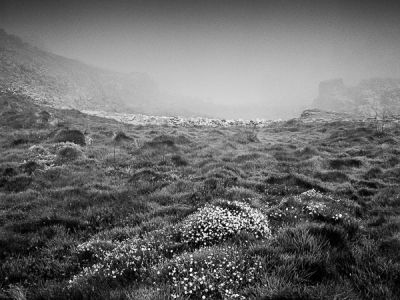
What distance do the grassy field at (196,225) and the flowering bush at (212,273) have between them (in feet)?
0.08

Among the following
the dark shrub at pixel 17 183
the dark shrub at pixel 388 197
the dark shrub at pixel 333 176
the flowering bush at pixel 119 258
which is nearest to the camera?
the flowering bush at pixel 119 258

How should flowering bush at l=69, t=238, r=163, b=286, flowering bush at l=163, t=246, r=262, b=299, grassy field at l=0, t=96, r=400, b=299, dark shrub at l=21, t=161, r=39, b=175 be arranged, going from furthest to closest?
dark shrub at l=21, t=161, r=39, b=175
flowering bush at l=69, t=238, r=163, b=286
grassy field at l=0, t=96, r=400, b=299
flowering bush at l=163, t=246, r=262, b=299

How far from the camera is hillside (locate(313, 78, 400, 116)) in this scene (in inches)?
3338

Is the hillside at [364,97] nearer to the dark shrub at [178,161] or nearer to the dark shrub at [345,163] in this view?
the dark shrub at [345,163]

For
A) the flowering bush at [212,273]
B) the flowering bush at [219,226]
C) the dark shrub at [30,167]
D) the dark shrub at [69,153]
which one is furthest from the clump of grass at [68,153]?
the flowering bush at [212,273]

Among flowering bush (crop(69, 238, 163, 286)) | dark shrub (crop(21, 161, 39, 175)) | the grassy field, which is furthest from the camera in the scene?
dark shrub (crop(21, 161, 39, 175))

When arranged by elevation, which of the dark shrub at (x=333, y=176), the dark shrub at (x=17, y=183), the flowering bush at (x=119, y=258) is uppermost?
the dark shrub at (x=333, y=176)

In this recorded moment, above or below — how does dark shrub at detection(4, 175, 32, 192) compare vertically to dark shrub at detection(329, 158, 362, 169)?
below

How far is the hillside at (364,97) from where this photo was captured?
3338 inches

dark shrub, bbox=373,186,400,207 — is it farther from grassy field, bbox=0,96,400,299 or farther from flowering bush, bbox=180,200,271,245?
flowering bush, bbox=180,200,271,245

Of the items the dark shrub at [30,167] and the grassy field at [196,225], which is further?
the dark shrub at [30,167]

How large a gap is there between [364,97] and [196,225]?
120502 mm

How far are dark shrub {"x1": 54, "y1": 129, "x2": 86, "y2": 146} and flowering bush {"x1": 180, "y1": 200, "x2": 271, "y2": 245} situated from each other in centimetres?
1434

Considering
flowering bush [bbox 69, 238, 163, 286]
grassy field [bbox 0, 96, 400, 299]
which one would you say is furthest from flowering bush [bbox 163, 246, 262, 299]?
flowering bush [bbox 69, 238, 163, 286]
